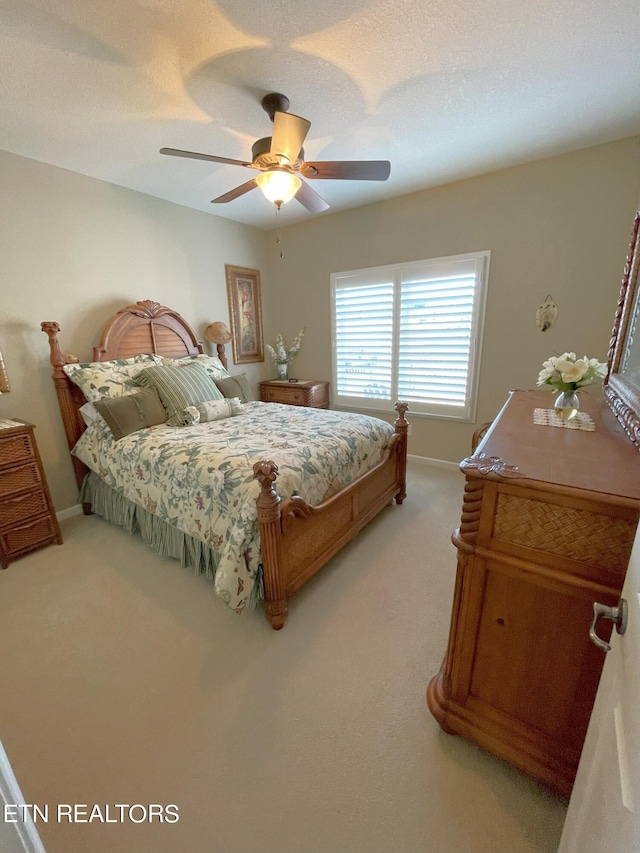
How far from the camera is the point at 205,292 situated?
12.1 ft

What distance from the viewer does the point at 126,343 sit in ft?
9.95

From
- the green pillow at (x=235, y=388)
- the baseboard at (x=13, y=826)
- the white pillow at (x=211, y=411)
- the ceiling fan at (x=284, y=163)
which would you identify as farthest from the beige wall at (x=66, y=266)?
the baseboard at (x=13, y=826)

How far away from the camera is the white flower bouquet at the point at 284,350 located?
13.8ft

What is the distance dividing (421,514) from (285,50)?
2885 mm

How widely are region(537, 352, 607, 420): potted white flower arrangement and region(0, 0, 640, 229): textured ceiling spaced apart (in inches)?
55.0

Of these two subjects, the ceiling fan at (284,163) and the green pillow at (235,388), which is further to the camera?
the green pillow at (235,388)

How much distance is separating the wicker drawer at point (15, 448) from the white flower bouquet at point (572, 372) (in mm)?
3023

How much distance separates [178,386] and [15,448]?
3.58ft

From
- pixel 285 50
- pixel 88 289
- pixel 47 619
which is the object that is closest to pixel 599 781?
pixel 47 619

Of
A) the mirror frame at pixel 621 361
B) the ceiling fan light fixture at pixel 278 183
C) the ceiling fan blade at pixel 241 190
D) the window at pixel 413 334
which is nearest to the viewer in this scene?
the mirror frame at pixel 621 361

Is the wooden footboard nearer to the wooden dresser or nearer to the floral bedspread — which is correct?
the floral bedspread

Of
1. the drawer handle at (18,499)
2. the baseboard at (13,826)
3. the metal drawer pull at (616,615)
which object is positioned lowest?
the drawer handle at (18,499)

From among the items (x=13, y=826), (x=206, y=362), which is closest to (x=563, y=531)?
(x=13, y=826)

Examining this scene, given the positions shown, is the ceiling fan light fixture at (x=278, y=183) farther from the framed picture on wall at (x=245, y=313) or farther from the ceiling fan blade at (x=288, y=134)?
the framed picture on wall at (x=245, y=313)
